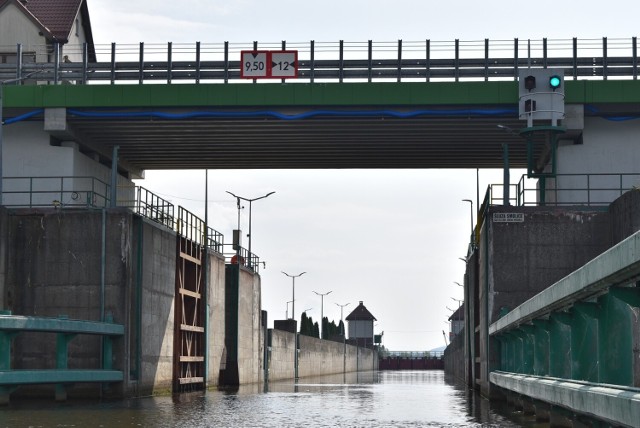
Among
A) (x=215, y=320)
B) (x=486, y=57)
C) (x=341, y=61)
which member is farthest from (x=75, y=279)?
(x=486, y=57)

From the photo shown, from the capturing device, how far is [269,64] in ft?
148

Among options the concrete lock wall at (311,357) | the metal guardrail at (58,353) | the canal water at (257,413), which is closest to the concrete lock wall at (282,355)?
the concrete lock wall at (311,357)

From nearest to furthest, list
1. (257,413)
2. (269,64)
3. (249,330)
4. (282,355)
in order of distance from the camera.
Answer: (257,413), (269,64), (249,330), (282,355)

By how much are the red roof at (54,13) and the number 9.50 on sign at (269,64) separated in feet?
121

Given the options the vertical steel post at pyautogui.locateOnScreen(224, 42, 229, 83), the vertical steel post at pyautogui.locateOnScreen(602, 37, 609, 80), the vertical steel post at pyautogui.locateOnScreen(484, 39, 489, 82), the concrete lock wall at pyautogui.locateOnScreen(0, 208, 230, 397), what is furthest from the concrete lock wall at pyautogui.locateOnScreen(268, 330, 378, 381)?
the concrete lock wall at pyautogui.locateOnScreen(0, 208, 230, 397)

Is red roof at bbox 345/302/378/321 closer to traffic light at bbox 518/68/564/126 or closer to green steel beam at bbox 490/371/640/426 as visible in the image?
traffic light at bbox 518/68/564/126

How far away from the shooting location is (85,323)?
33.4 m

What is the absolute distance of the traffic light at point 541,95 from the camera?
134 feet

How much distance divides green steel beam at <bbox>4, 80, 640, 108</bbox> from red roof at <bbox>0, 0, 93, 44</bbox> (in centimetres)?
3589

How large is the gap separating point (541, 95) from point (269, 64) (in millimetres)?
11434

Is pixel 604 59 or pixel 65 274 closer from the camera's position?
pixel 65 274

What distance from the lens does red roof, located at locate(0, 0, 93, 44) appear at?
7819 centimetres

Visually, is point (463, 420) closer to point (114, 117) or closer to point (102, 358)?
point (102, 358)

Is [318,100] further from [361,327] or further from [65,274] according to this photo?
[361,327]
